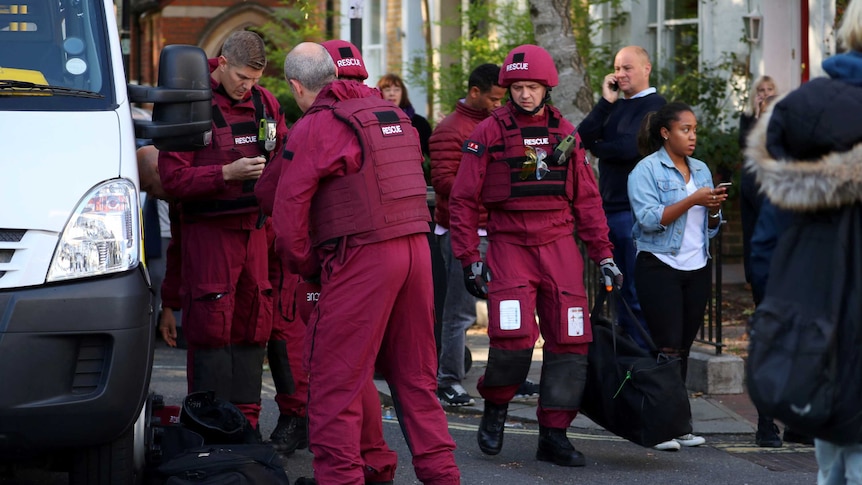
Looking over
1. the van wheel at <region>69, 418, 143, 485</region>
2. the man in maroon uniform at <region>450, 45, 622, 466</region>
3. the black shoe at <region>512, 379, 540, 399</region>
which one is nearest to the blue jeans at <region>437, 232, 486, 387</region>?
the black shoe at <region>512, 379, 540, 399</region>

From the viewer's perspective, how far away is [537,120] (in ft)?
22.0

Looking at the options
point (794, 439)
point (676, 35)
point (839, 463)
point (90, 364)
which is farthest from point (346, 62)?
point (676, 35)

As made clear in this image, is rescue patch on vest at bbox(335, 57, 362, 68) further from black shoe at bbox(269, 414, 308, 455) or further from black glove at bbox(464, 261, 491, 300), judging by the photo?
black shoe at bbox(269, 414, 308, 455)

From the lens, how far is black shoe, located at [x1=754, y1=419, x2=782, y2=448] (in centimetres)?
693

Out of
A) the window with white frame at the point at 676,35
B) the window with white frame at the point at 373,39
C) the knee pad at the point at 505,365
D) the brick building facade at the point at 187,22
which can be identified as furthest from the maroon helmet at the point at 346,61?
the brick building facade at the point at 187,22

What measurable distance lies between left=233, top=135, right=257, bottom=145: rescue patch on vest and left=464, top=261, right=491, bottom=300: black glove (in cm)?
126

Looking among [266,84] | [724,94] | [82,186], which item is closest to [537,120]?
[82,186]

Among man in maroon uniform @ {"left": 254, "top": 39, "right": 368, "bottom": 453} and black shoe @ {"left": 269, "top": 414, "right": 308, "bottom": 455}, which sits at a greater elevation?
man in maroon uniform @ {"left": 254, "top": 39, "right": 368, "bottom": 453}

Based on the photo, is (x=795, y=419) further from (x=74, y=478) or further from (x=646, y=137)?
(x=646, y=137)

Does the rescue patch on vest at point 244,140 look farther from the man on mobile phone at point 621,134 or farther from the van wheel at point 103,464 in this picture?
the man on mobile phone at point 621,134

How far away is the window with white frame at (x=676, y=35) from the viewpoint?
1393cm

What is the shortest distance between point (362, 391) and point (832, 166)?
238cm

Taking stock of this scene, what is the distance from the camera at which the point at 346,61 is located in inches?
218

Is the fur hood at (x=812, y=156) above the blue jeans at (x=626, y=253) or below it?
above
